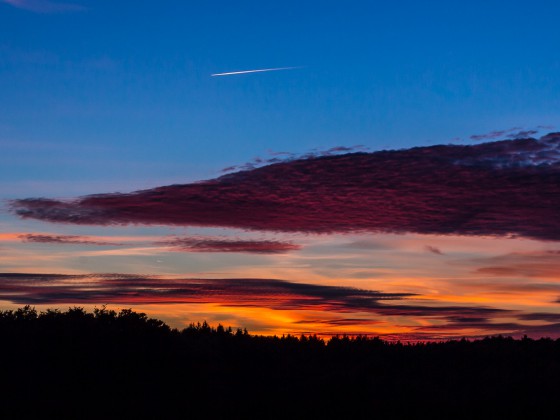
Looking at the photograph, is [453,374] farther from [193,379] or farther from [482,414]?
[193,379]

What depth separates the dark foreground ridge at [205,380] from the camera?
30766 mm

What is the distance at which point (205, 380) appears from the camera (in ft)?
119

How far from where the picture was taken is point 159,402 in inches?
1241

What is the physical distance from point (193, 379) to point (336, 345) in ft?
59.3

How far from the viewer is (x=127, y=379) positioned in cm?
3350

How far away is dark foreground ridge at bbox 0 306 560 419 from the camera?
101 feet

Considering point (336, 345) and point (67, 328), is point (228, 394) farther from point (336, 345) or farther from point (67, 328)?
point (336, 345)

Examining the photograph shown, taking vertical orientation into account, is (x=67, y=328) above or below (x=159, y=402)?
above

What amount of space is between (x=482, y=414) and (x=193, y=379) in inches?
513

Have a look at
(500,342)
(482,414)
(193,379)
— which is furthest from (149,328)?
(500,342)

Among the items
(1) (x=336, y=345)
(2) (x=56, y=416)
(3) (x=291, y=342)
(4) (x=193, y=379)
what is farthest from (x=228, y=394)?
A: (1) (x=336, y=345)

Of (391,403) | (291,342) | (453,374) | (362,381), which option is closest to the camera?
(391,403)

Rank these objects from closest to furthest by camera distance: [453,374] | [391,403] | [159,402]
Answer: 1. [159,402]
2. [391,403]
3. [453,374]

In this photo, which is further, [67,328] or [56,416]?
[67,328]
